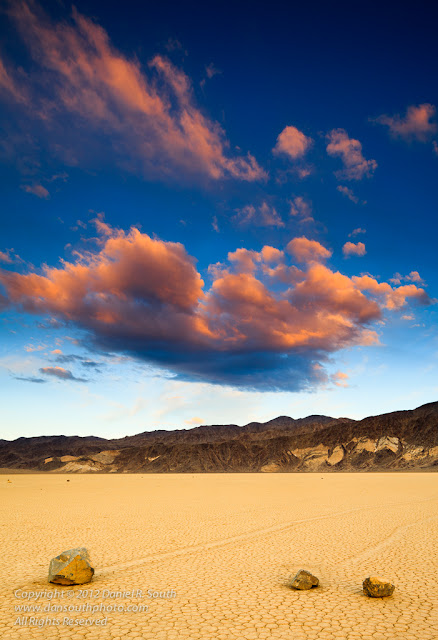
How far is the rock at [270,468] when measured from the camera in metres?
104

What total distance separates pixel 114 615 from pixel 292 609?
10.1 feet

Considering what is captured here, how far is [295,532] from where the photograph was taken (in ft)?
49.4

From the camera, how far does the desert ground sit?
633cm

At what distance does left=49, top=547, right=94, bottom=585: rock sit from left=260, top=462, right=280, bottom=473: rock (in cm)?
10175

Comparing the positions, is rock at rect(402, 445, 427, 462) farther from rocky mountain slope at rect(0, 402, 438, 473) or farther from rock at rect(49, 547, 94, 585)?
rock at rect(49, 547, 94, 585)

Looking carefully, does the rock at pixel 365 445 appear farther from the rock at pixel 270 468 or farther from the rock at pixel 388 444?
the rock at pixel 270 468

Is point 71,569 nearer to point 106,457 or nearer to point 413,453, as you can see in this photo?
point 413,453

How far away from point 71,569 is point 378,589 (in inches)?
238

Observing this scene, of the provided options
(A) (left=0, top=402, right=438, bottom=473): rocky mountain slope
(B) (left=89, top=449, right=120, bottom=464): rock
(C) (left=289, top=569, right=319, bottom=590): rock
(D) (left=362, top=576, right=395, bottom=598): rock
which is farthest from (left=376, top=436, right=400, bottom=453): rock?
(D) (left=362, top=576, right=395, bottom=598): rock

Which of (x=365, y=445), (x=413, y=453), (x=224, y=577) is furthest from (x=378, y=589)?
(x=365, y=445)

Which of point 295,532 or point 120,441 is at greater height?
point 120,441

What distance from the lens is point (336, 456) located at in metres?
98.8

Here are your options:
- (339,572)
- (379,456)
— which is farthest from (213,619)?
(379,456)

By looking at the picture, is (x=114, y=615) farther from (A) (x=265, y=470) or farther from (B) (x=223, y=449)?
(B) (x=223, y=449)
